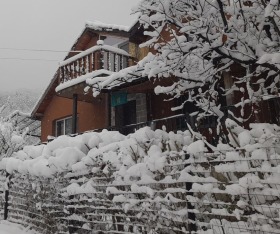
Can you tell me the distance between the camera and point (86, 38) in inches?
677

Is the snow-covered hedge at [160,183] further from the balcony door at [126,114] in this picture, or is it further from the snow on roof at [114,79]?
the balcony door at [126,114]

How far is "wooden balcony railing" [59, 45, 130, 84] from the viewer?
492 inches

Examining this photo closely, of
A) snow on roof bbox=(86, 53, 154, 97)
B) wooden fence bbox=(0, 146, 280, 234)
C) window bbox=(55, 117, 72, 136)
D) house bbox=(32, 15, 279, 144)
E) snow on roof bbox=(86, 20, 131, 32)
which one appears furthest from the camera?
window bbox=(55, 117, 72, 136)

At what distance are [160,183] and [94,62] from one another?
890 cm

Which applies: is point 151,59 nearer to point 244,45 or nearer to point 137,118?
point 244,45

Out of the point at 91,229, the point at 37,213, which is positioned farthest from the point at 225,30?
the point at 37,213

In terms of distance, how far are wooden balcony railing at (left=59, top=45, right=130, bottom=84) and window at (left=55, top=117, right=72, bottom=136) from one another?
3.90m

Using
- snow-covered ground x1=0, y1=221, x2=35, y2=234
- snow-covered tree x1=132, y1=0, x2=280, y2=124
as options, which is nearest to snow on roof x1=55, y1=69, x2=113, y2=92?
snow-covered ground x1=0, y1=221, x2=35, y2=234

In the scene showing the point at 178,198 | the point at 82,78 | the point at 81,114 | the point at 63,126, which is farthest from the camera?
the point at 63,126

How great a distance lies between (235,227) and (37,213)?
191 inches

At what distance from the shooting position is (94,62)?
12570mm

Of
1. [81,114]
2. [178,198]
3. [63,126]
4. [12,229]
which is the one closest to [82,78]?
[81,114]

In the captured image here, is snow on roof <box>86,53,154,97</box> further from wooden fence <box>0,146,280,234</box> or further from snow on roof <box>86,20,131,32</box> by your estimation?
snow on roof <box>86,20,131,32</box>

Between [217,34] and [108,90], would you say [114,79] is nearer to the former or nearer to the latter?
[108,90]
